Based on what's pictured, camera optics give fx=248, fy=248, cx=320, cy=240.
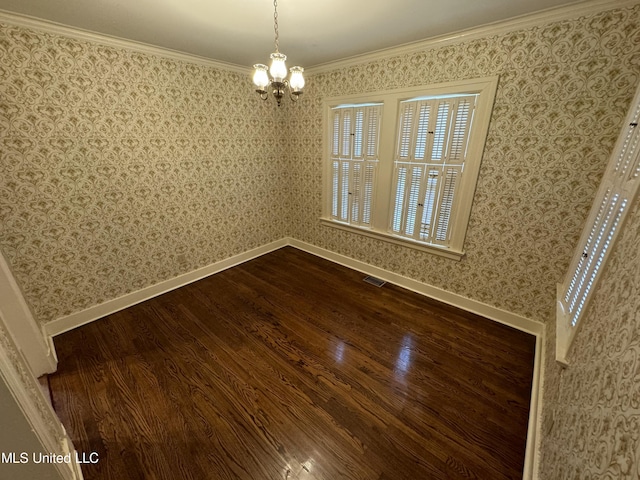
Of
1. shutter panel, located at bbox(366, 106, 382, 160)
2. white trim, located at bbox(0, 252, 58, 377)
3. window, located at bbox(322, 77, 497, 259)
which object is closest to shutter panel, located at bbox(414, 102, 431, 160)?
window, located at bbox(322, 77, 497, 259)

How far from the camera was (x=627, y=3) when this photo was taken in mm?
1491

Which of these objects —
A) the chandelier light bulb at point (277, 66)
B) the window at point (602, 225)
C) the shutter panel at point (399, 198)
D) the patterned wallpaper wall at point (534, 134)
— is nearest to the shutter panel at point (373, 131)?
the patterned wallpaper wall at point (534, 134)

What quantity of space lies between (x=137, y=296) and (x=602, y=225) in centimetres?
375

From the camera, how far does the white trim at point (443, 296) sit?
2.26 m

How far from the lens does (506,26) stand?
1825mm

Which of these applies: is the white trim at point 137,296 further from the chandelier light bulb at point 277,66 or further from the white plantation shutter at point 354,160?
the chandelier light bulb at point 277,66

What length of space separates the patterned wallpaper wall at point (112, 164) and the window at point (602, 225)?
322 cm

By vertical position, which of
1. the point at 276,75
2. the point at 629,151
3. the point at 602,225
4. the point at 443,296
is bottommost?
the point at 443,296

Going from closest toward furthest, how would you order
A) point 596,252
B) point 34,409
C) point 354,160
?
point 34,409 → point 596,252 → point 354,160

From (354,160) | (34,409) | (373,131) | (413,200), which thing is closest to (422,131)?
(373,131)

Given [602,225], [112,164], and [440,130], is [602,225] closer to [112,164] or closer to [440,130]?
[440,130]

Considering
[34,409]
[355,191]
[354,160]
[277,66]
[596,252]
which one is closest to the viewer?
→ [34,409]

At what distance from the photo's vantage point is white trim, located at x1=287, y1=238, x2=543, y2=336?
2.26 metres

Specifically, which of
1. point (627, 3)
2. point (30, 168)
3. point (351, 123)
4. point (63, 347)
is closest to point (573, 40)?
point (627, 3)
